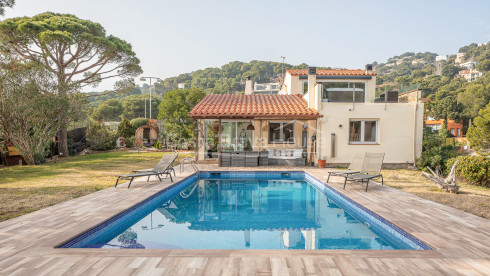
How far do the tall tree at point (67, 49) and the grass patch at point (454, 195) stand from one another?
697 inches

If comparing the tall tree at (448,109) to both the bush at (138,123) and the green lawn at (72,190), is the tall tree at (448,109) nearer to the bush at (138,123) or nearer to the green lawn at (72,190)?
the green lawn at (72,190)

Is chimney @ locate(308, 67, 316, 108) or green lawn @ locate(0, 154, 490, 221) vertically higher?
chimney @ locate(308, 67, 316, 108)

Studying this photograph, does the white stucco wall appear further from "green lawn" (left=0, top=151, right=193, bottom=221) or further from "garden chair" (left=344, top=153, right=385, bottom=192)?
"green lawn" (left=0, top=151, right=193, bottom=221)

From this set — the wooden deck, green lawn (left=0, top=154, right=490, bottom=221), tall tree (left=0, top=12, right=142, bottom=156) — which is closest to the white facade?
green lawn (left=0, top=154, right=490, bottom=221)

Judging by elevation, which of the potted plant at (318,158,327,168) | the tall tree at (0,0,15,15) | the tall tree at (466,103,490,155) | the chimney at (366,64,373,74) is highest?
the tall tree at (0,0,15,15)

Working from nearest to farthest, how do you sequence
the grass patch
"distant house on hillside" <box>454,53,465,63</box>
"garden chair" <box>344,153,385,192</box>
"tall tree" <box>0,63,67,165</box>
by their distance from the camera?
the grass patch, "garden chair" <box>344,153,385,192</box>, "tall tree" <box>0,63,67,165</box>, "distant house on hillside" <box>454,53,465,63</box>

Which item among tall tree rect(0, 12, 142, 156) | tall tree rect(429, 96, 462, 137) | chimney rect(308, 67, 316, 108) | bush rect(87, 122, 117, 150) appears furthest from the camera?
tall tree rect(429, 96, 462, 137)

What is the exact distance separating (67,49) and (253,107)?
14.7 metres

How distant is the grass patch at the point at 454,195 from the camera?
19.7ft

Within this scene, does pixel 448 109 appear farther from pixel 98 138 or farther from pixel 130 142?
pixel 98 138

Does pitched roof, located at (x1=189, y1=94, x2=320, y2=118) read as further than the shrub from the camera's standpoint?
No

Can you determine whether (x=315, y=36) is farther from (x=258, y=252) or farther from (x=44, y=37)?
(x=258, y=252)

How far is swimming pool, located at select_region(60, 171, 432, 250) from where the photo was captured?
467cm

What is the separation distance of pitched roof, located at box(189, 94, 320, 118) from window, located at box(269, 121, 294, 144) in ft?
3.52
